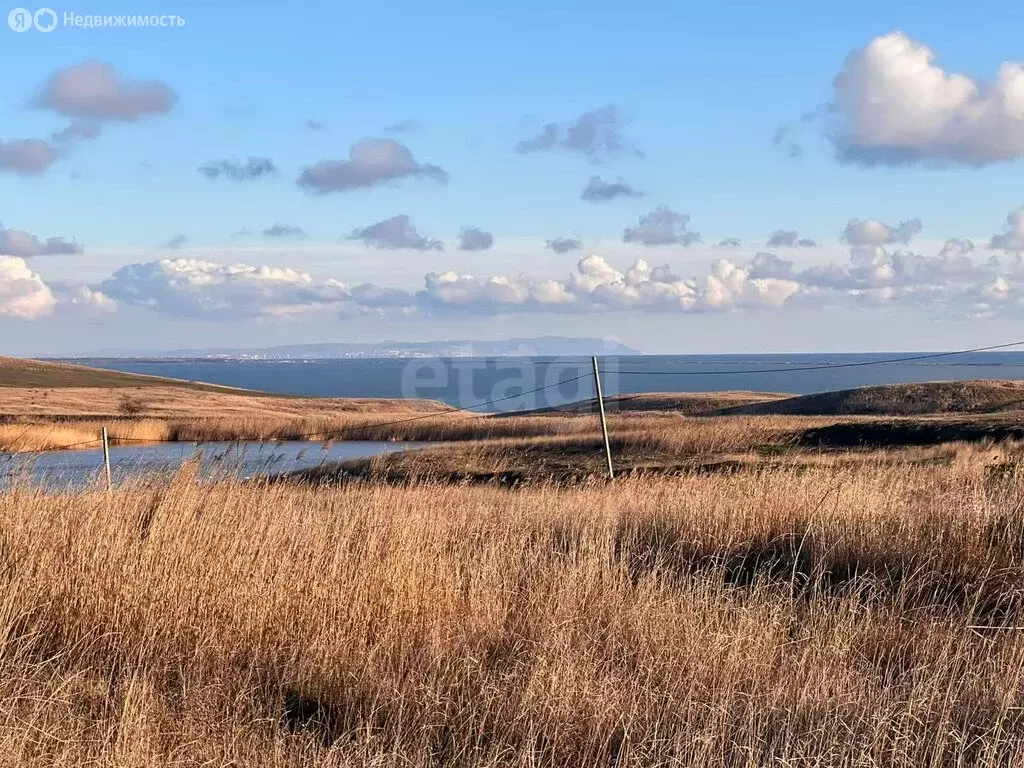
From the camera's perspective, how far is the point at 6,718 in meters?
4.87

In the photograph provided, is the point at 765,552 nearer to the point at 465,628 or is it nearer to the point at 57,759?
the point at 465,628

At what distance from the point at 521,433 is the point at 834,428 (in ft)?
43.0

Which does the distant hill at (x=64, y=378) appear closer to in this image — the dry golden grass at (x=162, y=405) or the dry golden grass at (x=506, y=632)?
the dry golden grass at (x=162, y=405)

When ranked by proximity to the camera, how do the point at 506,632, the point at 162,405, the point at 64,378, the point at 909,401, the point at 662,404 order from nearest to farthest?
the point at 506,632 < the point at 909,401 < the point at 662,404 < the point at 162,405 < the point at 64,378

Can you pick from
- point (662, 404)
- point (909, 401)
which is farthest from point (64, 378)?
point (909, 401)

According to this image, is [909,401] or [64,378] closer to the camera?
[909,401]

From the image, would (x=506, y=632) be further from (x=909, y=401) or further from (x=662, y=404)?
(x=662, y=404)

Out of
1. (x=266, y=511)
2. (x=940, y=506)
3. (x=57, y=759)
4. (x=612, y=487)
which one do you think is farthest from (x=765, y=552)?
(x=57, y=759)

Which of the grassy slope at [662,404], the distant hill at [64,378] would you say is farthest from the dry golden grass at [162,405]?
the distant hill at [64,378]

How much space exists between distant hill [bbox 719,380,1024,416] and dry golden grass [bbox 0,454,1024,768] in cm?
3179

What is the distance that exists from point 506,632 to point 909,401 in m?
42.5

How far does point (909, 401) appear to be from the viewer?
45.2m

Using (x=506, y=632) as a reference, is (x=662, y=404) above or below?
below

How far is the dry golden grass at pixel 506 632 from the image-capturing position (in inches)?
191
